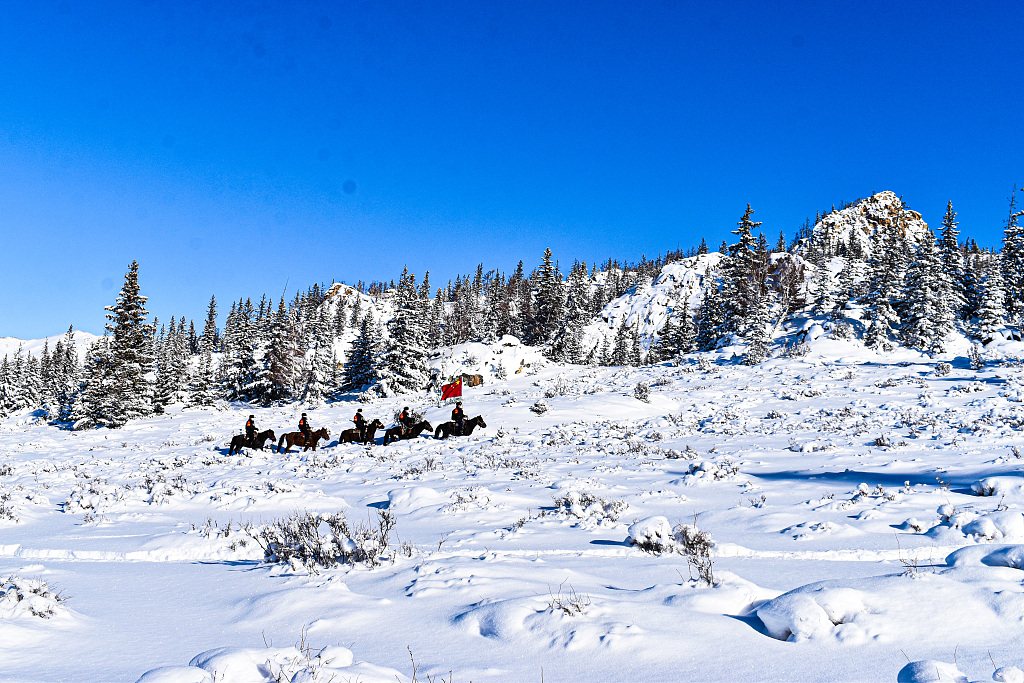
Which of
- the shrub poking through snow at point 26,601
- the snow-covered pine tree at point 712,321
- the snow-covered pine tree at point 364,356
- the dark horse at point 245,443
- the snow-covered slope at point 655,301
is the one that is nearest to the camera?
the shrub poking through snow at point 26,601

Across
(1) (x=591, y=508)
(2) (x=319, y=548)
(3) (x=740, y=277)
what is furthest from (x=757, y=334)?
(2) (x=319, y=548)

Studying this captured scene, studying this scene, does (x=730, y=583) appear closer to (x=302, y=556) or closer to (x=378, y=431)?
(x=302, y=556)

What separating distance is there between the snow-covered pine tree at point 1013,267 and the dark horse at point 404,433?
200 ft

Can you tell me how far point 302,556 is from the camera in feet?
20.5

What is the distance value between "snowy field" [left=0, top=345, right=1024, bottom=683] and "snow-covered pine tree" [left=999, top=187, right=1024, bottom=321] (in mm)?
50428

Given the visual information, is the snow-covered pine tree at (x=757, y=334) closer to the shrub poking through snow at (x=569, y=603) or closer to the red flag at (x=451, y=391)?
the red flag at (x=451, y=391)

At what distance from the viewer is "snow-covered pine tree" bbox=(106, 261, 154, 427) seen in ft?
109

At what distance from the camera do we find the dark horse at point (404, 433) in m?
20.1

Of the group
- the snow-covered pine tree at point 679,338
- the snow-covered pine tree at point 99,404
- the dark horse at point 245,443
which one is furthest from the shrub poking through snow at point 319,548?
the snow-covered pine tree at point 679,338

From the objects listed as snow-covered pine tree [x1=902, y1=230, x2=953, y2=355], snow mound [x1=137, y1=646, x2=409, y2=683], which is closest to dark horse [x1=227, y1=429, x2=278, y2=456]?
snow mound [x1=137, y1=646, x2=409, y2=683]

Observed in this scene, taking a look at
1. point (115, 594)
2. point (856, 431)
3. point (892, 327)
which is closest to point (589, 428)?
point (856, 431)

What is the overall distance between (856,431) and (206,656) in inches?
629

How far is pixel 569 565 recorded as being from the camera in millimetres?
6016

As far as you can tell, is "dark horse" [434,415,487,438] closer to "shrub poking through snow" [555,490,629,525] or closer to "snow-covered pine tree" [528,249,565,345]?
"shrub poking through snow" [555,490,629,525]
